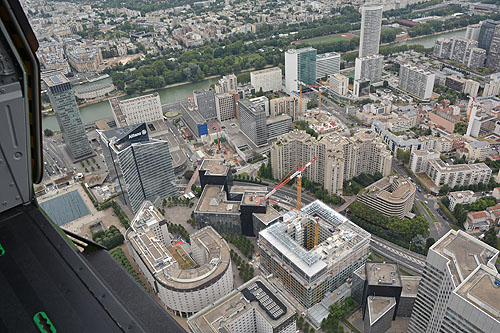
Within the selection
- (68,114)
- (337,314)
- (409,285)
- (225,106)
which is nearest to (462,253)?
(409,285)

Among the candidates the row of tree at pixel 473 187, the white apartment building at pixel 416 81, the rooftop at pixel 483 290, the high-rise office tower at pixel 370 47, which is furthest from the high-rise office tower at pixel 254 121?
the rooftop at pixel 483 290

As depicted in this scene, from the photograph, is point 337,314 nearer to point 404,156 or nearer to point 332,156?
point 332,156

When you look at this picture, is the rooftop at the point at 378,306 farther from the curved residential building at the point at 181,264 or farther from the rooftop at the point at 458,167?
the rooftop at the point at 458,167

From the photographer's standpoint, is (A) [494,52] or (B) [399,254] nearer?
(B) [399,254]

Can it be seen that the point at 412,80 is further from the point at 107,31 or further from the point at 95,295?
the point at 107,31

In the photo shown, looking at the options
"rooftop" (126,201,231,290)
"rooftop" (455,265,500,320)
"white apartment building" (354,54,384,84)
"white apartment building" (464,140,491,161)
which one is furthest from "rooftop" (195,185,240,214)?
"white apartment building" (354,54,384,84)

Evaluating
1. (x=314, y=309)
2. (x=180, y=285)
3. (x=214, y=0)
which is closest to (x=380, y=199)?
(x=314, y=309)

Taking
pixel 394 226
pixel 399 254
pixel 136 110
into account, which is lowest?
pixel 399 254
